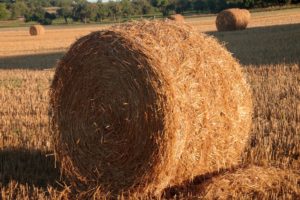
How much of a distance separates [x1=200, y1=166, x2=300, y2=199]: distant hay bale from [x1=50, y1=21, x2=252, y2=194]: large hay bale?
27 cm

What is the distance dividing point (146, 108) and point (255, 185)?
1.36m

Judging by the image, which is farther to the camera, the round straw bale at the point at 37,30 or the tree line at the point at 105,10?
the tree line at the point at 105,10

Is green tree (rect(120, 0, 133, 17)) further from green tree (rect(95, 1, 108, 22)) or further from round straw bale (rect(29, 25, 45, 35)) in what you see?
round straw bale (rect(29, 25, 45, 35))

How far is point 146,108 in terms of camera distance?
4859 mm

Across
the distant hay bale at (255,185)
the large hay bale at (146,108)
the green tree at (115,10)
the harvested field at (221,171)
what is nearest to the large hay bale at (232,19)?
the harvested field at (221,171)

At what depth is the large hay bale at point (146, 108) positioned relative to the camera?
4816 mm

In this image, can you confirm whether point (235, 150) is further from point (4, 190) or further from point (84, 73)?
point (4, 190)

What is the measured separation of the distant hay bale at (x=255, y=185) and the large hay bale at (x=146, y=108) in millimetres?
274

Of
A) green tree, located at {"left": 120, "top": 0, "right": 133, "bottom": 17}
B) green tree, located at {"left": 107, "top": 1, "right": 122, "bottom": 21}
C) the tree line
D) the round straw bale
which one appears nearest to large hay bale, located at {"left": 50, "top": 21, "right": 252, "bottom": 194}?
the round straw bale

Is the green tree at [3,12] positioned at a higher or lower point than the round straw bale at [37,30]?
higher

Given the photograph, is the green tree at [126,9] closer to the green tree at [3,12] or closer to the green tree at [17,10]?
the green tree at [17,10]

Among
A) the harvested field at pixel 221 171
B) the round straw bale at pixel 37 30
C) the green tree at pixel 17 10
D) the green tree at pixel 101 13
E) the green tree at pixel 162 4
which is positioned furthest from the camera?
the green tree at pixel 17 10

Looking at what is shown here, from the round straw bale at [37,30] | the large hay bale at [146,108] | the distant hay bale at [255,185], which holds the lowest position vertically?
the round straw bale at [37,30]

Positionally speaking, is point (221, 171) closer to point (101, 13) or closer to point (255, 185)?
point (255, 185)
